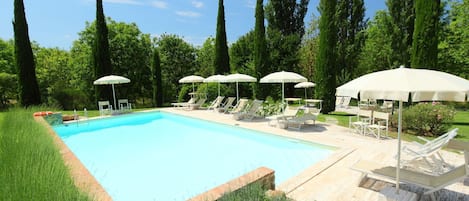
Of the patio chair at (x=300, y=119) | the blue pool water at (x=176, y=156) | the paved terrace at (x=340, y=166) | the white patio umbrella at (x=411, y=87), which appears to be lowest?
the blue pool water at (x=176, y=156)

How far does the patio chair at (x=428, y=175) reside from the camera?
342 centimetres

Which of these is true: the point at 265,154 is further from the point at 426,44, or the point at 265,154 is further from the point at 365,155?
the point at 426,44

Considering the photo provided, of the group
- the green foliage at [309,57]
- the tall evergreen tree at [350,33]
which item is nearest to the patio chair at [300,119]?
the green foliage at [309,57]

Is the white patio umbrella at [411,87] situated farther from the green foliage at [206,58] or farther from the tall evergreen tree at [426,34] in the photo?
the green foliage at [206,58]

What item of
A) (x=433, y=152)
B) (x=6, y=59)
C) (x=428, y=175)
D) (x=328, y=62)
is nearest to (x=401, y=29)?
(x=328, y=62)

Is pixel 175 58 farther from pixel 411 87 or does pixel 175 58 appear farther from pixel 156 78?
pixel 411 87

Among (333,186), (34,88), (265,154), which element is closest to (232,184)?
(333,186)

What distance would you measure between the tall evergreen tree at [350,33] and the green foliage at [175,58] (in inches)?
613

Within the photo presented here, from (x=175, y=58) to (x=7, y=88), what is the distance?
14.4 meters

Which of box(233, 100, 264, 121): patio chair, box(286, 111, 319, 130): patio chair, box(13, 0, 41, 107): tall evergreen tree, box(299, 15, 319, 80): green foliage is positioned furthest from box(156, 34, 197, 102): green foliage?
box(286, 111, 319, 130): patio chair

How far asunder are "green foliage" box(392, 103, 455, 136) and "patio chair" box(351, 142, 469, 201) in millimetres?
4559

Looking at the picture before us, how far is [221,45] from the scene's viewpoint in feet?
66.1

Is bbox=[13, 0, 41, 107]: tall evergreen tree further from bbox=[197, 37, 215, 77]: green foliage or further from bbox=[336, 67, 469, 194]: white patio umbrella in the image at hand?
bbox=[336, 67, 469, 194]: white patio umbrella

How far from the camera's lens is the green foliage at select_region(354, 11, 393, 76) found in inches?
838
